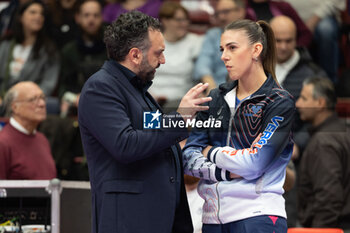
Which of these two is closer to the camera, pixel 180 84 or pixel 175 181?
pixel 175 181

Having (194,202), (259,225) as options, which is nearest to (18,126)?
(194,202)

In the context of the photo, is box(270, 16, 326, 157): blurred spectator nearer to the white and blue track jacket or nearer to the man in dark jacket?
the white and blue track jacket

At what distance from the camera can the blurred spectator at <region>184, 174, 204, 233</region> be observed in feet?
11.3

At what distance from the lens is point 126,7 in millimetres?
6477

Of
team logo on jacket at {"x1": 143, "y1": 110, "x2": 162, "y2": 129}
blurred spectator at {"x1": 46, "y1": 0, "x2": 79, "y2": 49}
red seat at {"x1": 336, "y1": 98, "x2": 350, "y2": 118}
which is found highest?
blurred spectator at {"x1": 46, "y1": 0, "x2": 79, "y2": 49}

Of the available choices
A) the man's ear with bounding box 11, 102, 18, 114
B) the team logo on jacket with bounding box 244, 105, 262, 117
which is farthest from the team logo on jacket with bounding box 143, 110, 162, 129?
the man's ear with bounding box 11, 102, 18, 114

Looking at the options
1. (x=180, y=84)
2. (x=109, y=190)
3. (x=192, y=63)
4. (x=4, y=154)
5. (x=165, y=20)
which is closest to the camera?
(x=109, y=190)

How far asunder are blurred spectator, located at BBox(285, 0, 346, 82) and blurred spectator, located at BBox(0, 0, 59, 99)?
248 centimetres

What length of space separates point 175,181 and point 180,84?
87.3 inches

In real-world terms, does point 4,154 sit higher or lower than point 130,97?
lower

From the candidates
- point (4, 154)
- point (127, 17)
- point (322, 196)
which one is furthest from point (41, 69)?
point (127, 17)

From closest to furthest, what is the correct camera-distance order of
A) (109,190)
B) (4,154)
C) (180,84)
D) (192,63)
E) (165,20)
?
(109,190)
(4,154)
(180,84)
(192,63)
(165,20)

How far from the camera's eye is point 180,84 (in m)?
4.96

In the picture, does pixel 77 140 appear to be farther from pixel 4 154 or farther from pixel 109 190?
pixel 109 190
